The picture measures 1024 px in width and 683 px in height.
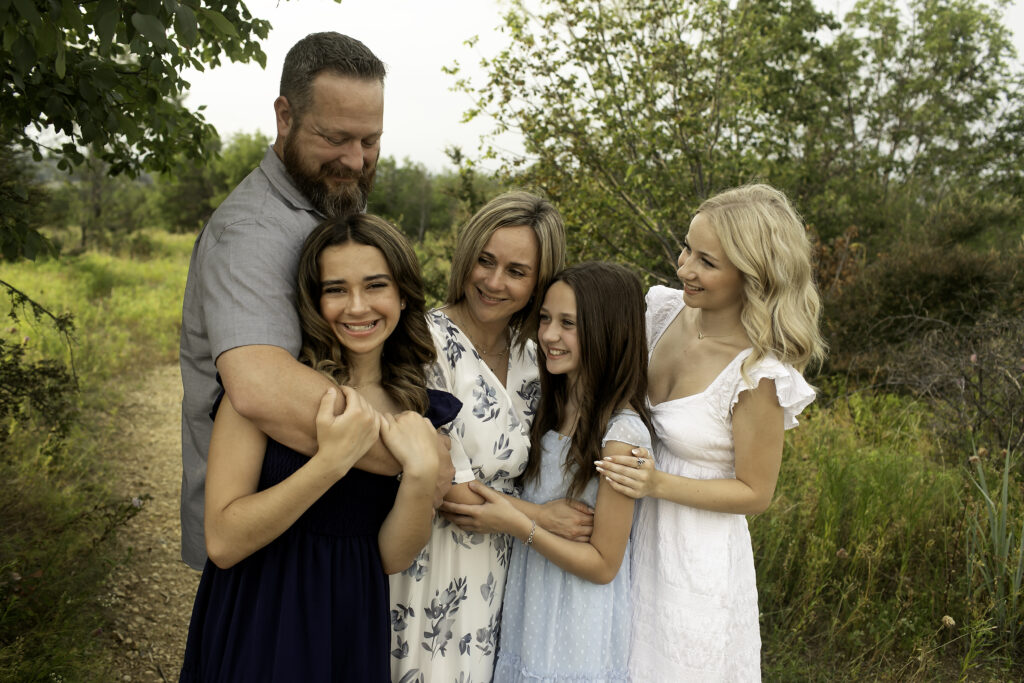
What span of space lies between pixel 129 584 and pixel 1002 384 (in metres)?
4.96

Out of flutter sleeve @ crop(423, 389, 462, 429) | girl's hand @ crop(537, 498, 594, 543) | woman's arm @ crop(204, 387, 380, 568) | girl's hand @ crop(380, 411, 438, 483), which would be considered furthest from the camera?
girl's hand @ crop(537, 498, 594, 543)

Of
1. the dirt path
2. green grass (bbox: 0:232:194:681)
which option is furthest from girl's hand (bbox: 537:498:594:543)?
the dirt path

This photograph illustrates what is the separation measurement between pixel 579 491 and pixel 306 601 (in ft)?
2.60

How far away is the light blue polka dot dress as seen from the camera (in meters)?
2.03

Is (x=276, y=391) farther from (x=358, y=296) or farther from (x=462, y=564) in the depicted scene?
(x=462, y=564)

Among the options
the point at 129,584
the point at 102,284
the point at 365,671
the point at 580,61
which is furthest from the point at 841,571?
the point at 102,284

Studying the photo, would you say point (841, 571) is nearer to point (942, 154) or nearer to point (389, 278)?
point (389, 278)

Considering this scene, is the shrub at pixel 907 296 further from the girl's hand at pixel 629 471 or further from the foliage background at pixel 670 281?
the girl's hand at pixel 629 471

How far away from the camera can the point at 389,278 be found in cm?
187

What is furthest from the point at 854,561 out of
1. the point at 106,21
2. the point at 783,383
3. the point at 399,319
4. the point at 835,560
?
the point at 106,21

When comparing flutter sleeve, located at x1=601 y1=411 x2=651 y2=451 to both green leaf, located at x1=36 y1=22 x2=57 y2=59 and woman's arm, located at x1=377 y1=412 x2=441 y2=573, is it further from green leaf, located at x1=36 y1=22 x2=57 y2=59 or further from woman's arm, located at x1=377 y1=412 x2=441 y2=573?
green leaf, located at x1=36 y1=22 x2=57 y2=59

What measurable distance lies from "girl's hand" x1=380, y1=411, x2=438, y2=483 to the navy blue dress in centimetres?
15

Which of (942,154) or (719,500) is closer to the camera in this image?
(719,500)

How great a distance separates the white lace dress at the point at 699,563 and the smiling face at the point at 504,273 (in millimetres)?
544
